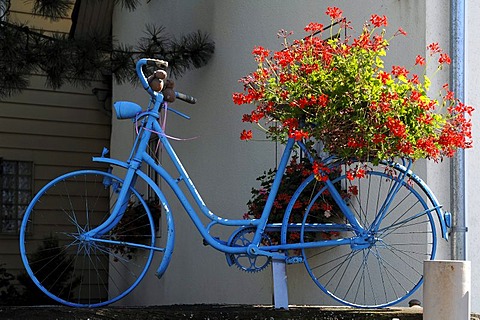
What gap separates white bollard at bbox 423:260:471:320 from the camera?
372 centimetres

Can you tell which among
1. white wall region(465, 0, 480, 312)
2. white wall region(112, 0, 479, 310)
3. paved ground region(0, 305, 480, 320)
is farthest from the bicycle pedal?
white wall region(112, 0, 479, 310)

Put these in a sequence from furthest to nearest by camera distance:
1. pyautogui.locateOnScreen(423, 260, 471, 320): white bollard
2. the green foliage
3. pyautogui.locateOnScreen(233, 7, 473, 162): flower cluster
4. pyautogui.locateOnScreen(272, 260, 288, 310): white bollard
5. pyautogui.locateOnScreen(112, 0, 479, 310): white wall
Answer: the green foliage
pyautogui.locateOnScreen(112, 0, 479, 310): white wall
pyautogui.locateOnScreen(272, 260, 288, 310): white bollard
pyautogui.locateOnScreen(233, 7, 473, 162): flower cluster
pyautogui.locateOnScreen(423, 260, 471, 320): white bollard

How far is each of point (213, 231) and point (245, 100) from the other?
3422 millimetres

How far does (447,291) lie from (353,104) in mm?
997

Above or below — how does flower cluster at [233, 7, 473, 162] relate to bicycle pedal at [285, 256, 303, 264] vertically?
above

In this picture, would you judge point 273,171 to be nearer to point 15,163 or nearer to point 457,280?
point 457,280

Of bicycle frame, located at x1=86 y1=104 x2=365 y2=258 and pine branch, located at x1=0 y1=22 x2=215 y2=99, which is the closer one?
bicycle frame, located at x1=86 y1=104 x2=365 y2=258

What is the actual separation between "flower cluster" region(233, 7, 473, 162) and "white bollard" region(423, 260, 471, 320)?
69 cm

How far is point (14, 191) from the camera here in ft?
37.6

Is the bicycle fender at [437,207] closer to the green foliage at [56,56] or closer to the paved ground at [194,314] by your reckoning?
the paved ground at [194,314]

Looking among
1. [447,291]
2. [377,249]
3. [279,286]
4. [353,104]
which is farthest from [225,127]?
[447,291]

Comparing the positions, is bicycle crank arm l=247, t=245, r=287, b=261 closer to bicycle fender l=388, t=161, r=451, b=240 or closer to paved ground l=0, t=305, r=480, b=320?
paved ground l=0, t=305, r=480, b=320

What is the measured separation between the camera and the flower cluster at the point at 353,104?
13.8 feet

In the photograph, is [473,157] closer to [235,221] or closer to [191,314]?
[235,221]
